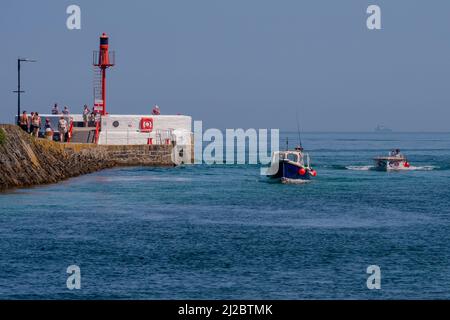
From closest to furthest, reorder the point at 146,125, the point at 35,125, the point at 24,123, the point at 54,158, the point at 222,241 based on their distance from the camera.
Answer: the point at 222,241 → the point at 54,158 → the point at 35,125 → the point at 24,123 → the point at 146,125

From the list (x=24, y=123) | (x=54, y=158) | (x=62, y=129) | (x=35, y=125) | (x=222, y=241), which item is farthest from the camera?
(x=62, y=129)

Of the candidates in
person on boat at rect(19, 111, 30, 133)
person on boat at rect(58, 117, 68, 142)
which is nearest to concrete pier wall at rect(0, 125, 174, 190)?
person on boat at rect(58, 117, 68, 142)

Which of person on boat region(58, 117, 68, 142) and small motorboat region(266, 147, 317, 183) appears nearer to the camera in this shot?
small motorboat region(266, 147, 317, 183)

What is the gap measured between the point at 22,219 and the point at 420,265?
18.5 metres

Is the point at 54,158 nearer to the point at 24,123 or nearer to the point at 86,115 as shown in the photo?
the point at 24,123

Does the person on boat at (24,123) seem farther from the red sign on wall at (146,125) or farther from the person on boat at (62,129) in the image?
the red sign on wall at (146,125)

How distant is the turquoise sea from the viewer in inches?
1069

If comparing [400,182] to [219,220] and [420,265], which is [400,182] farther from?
[420,265]

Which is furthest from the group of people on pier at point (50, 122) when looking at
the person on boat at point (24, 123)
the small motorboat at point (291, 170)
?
the small motorboat at point (291, 170)

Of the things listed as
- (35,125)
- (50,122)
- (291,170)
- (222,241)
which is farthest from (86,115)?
(222,241)

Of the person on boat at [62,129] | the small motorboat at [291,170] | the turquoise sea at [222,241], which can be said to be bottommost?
the turquoise sea at [222,241]

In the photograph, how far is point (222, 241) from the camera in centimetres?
3616

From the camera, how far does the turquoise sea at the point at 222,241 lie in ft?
89.1

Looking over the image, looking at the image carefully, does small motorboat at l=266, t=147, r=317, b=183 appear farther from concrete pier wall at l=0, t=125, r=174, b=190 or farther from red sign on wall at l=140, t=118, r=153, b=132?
red sign on wall at l=140, t=118, r=153, b=132
